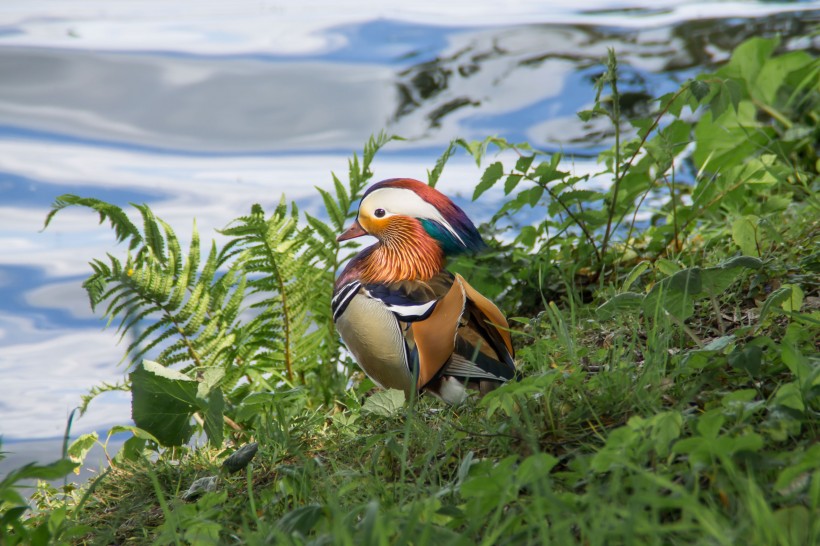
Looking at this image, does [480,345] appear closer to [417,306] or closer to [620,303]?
[417,306]

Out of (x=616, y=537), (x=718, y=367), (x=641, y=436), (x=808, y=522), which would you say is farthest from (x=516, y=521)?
(x=718, y=367)

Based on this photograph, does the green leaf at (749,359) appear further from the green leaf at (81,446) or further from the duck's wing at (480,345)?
the green leaf at (81,446)

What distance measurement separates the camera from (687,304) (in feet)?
6.23

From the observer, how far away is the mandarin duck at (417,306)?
2008 mm

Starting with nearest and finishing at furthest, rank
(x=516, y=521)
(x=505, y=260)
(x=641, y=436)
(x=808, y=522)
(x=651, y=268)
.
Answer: (x=808, y=522)
(x=516, y=521)
(x=641, y=436)
(x=651, y=268)
(x=505, y=260)

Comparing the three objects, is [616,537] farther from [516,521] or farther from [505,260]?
[505,260]

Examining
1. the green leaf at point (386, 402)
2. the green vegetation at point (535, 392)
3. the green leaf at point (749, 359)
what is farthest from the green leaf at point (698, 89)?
the green leaf at point (386, 402)

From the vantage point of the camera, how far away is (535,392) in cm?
179

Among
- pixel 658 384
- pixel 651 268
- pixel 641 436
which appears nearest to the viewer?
pixel 641 436

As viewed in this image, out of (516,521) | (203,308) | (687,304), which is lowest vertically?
(203,308)

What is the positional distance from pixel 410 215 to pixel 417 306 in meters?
0.29

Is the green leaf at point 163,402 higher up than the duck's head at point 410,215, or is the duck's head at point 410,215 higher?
the duck's head at point 410,215

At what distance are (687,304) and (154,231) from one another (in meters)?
2.06

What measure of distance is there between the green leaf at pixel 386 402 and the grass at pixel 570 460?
0.21 ft
